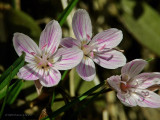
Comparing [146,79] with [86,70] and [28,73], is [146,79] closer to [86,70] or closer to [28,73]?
[86,70]

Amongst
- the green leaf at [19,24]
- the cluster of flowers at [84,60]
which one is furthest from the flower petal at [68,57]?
the green leaf at [19,24]

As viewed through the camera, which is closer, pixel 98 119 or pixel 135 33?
pixel 98 119

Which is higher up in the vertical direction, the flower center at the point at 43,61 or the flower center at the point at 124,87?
the flower center at the point at 43,61

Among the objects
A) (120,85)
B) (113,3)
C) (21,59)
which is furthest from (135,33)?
(21,59)

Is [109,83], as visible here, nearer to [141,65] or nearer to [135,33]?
[141,65]

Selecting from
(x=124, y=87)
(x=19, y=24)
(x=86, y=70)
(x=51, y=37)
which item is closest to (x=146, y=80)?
(x=124, y=87)

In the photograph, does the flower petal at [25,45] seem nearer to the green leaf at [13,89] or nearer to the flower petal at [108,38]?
the green leaf at [13,89]
